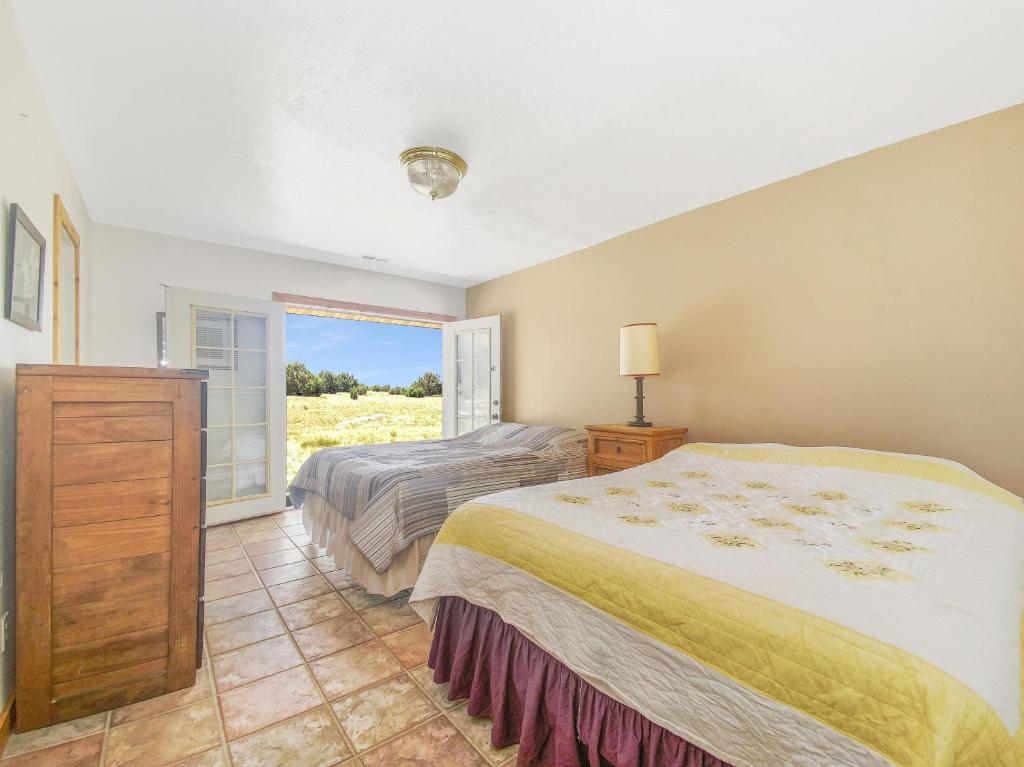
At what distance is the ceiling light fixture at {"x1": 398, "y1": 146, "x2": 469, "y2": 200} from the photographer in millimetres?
2225

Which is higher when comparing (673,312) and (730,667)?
(673,312)

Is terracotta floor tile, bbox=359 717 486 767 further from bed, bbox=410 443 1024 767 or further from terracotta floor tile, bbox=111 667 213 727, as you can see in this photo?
terracotta floor tile, bbox=111 667 213 727

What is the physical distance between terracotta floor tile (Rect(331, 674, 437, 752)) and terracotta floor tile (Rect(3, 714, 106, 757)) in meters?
0.78

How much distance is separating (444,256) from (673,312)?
2087 millimetres

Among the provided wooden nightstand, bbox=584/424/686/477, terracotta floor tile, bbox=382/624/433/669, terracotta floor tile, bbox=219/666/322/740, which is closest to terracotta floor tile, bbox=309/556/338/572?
terracotta floor tile, bbox=382/624/433/669

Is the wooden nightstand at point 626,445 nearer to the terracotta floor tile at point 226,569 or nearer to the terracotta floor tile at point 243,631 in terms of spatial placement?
the terracotta floor tile at point 243,631

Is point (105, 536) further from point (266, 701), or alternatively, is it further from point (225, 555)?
point (225, 555)

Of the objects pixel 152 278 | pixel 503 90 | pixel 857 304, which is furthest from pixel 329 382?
pixel 857 304

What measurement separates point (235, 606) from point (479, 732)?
1.60 meters

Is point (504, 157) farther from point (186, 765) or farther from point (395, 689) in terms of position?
point (186, 765)

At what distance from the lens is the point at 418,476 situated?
242 centimetres

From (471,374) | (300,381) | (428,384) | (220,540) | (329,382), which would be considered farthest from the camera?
(428,384)

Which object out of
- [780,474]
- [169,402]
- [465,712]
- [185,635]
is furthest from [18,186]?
[780,474]

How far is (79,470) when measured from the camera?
153cm
